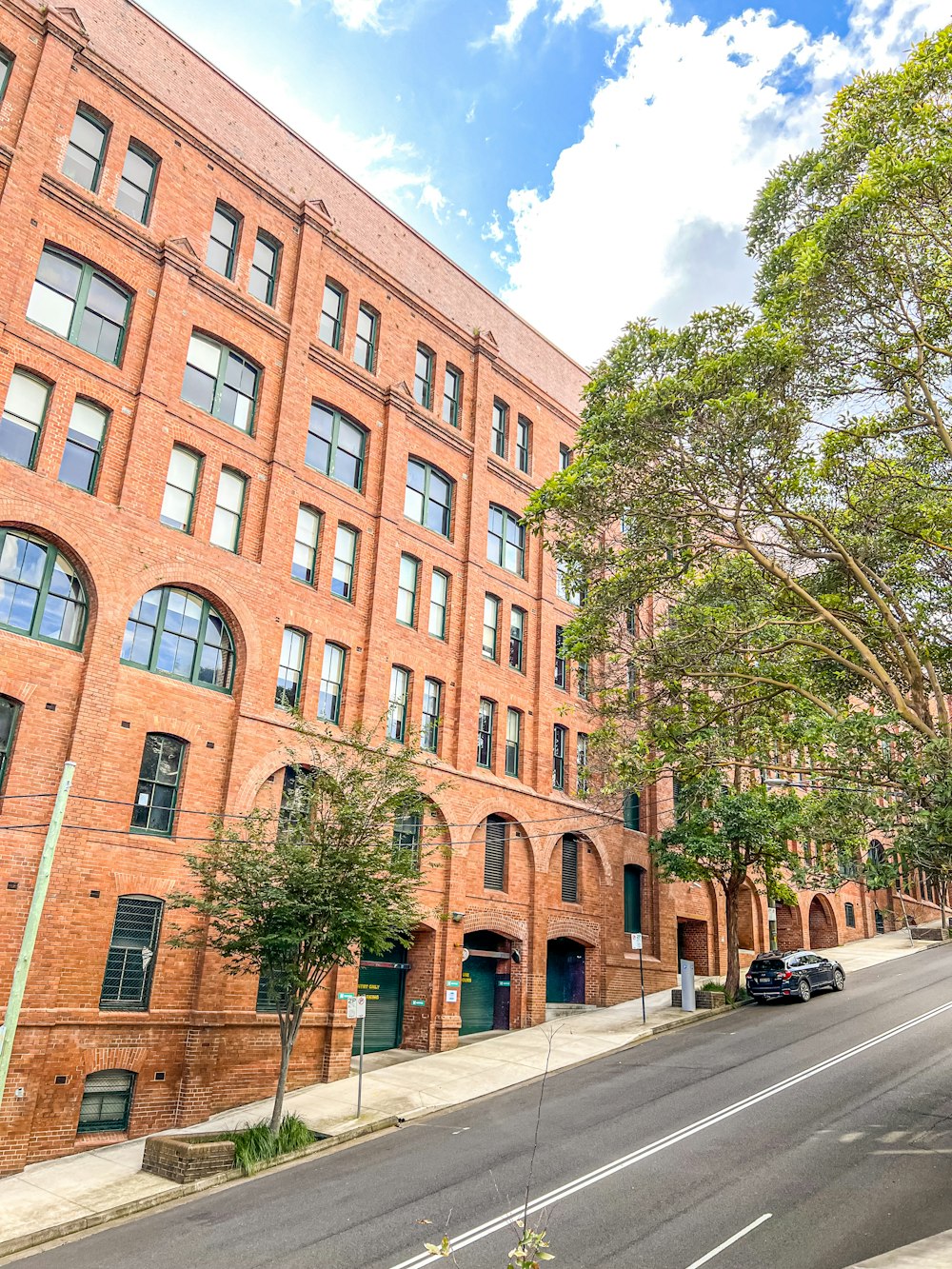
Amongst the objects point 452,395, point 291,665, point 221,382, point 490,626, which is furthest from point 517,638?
point 221,382

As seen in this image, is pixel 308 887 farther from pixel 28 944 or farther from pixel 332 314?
pixel 332 314

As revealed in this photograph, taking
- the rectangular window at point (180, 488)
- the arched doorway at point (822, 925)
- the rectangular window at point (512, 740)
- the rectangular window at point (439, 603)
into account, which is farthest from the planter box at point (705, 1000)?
the rectangular window at point (180, 488)

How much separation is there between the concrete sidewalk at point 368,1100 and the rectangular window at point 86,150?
19698 mm

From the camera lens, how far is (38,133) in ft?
63.0

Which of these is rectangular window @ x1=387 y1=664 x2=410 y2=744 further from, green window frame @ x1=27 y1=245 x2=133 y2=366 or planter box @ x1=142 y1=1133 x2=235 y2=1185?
planter box @ x1=142 y1=1133 x2=235 y2=1185

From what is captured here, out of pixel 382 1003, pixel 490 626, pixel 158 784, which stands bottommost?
pixel 382 1003

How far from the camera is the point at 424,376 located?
92.9 feet

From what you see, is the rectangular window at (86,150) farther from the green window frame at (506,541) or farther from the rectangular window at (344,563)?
the green window frame at (506,541)

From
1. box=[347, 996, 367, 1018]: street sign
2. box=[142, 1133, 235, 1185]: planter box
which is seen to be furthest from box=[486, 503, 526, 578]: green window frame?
box=[142, 1133, 235, 1185]: planter box

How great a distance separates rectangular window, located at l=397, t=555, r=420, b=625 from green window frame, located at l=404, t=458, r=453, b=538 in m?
1.28

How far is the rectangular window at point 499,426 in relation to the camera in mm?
30281

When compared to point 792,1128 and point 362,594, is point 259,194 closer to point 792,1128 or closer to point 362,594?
point 362,594

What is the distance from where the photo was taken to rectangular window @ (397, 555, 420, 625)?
25516 mm

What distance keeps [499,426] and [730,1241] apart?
24755mm
